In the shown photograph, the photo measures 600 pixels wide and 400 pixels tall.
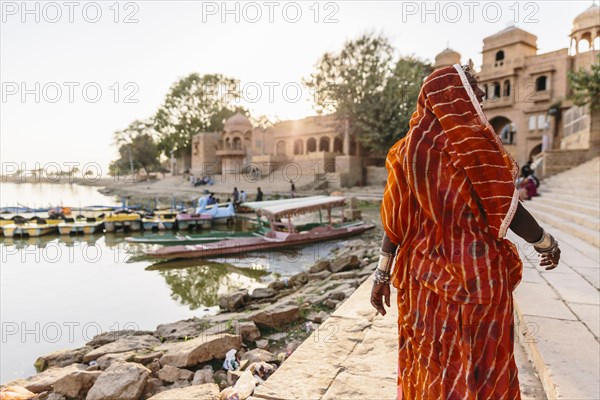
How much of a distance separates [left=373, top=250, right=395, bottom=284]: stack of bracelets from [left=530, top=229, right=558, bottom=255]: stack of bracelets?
1.91 feet

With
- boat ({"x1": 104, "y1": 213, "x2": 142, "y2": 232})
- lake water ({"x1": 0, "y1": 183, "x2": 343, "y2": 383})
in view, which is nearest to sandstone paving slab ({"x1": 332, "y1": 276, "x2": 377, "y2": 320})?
lake water ({"x1": 0, "y1": 183, "x2": 343, "y2": 383})

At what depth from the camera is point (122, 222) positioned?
1656 cm

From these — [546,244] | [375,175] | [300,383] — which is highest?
[375,175]

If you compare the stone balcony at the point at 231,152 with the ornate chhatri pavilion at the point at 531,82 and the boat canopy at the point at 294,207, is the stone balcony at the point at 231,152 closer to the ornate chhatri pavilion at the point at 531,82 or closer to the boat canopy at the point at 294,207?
the ornate chhatri pavilion at the point at 531,82

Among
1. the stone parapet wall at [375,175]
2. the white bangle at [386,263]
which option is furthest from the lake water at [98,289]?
the stone parapet wall at [375,175]

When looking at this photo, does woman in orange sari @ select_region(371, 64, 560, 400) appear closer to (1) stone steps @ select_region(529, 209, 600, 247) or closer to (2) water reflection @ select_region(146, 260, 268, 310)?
(1) stone steps @ select_region(529, 209, 600, 247)

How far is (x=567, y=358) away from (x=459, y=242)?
1.62 metres

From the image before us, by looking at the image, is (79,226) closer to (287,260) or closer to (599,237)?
(287,260)

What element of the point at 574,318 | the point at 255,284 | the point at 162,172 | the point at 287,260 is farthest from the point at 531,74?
the point at 162,172

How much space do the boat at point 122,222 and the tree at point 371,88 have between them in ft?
51.6

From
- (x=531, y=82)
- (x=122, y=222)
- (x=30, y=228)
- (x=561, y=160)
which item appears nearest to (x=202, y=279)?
(x=122, y=222)

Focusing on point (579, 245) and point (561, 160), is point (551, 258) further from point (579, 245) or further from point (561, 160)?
point (561, 160)

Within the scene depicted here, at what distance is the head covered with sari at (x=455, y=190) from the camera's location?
54.1 inches

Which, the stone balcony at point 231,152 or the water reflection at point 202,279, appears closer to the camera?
the water reflection at point 202,279
